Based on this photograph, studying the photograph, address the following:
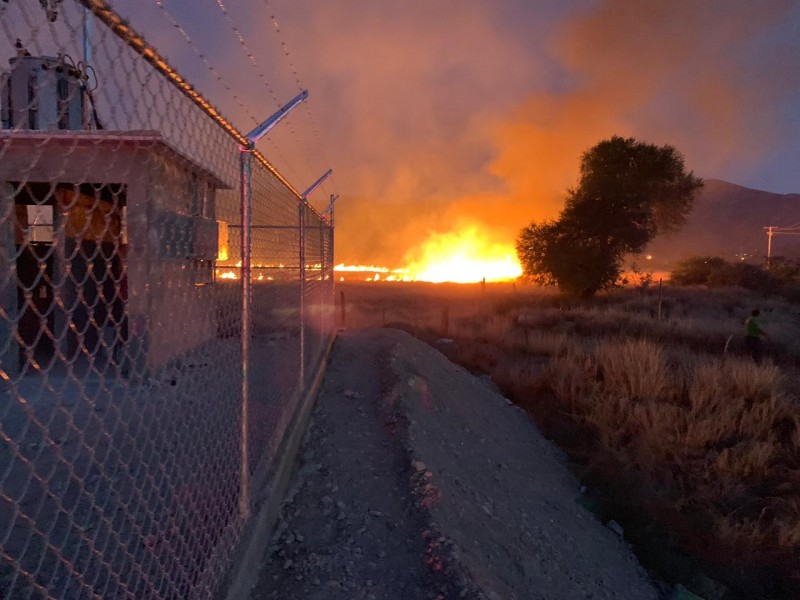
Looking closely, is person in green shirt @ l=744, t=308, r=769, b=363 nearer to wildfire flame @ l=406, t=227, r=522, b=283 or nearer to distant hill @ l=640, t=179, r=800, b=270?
wildfire flame @ l=406, t=227, r=522, b=283

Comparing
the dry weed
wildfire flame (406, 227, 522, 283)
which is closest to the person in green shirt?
the dry weed

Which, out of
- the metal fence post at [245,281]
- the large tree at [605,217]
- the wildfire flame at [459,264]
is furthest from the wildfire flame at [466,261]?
the metal fence post at [245,281]

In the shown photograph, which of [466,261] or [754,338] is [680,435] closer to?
[754,338]

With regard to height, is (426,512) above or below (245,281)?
below

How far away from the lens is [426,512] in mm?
4980

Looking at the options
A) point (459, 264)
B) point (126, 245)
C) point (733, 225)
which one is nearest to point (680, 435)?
point (126, 245)

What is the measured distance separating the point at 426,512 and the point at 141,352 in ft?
10.4

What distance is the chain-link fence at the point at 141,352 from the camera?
2.23 m

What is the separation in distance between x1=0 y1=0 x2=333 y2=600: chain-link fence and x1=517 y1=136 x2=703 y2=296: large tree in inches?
861

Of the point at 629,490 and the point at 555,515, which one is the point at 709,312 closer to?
the point at 629,490

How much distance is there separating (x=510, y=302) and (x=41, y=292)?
2134 cm

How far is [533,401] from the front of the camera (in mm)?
11445

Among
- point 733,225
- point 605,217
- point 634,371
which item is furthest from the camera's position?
point 733,225

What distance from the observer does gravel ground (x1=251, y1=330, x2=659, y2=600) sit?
425 centimetres
